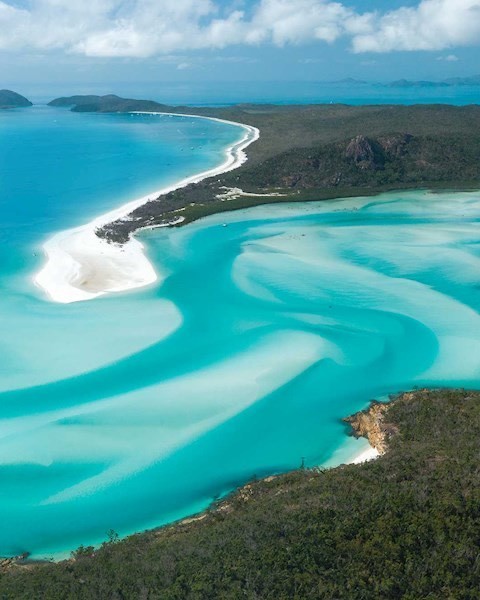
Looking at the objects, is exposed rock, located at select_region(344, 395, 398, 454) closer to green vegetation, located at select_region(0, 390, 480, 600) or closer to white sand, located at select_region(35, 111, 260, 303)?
green vegetation, located at select_region(0, 390, 480, 600)

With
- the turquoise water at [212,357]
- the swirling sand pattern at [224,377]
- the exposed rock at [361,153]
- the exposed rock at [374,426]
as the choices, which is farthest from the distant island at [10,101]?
the exposed rock at [374,426]

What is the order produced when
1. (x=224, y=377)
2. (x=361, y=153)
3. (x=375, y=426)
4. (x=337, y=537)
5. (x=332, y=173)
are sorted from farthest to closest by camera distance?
(x=361, y=153)
(x=332, y=173)
(x=224, y=377)
(x=375, y=426)
(x=337, y=537)

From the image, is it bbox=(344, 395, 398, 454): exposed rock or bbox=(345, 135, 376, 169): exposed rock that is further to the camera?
bbox=(345, 135, 376, 169): exposed rock

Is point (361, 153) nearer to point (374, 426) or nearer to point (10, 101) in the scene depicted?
point (374, 426)

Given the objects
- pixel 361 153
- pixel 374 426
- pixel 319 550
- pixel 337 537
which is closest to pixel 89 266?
pixel 374 426

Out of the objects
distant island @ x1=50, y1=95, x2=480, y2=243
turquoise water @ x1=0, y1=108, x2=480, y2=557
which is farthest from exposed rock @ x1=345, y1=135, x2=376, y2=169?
turquoise water @ x1=0, y1=108, x2=480, y2=557

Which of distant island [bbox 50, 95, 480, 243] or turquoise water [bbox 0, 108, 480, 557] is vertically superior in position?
distant island [bbox 50, 95, 480, 243]

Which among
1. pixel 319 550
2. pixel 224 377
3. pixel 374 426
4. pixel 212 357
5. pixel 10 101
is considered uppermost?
pixel 10 101
